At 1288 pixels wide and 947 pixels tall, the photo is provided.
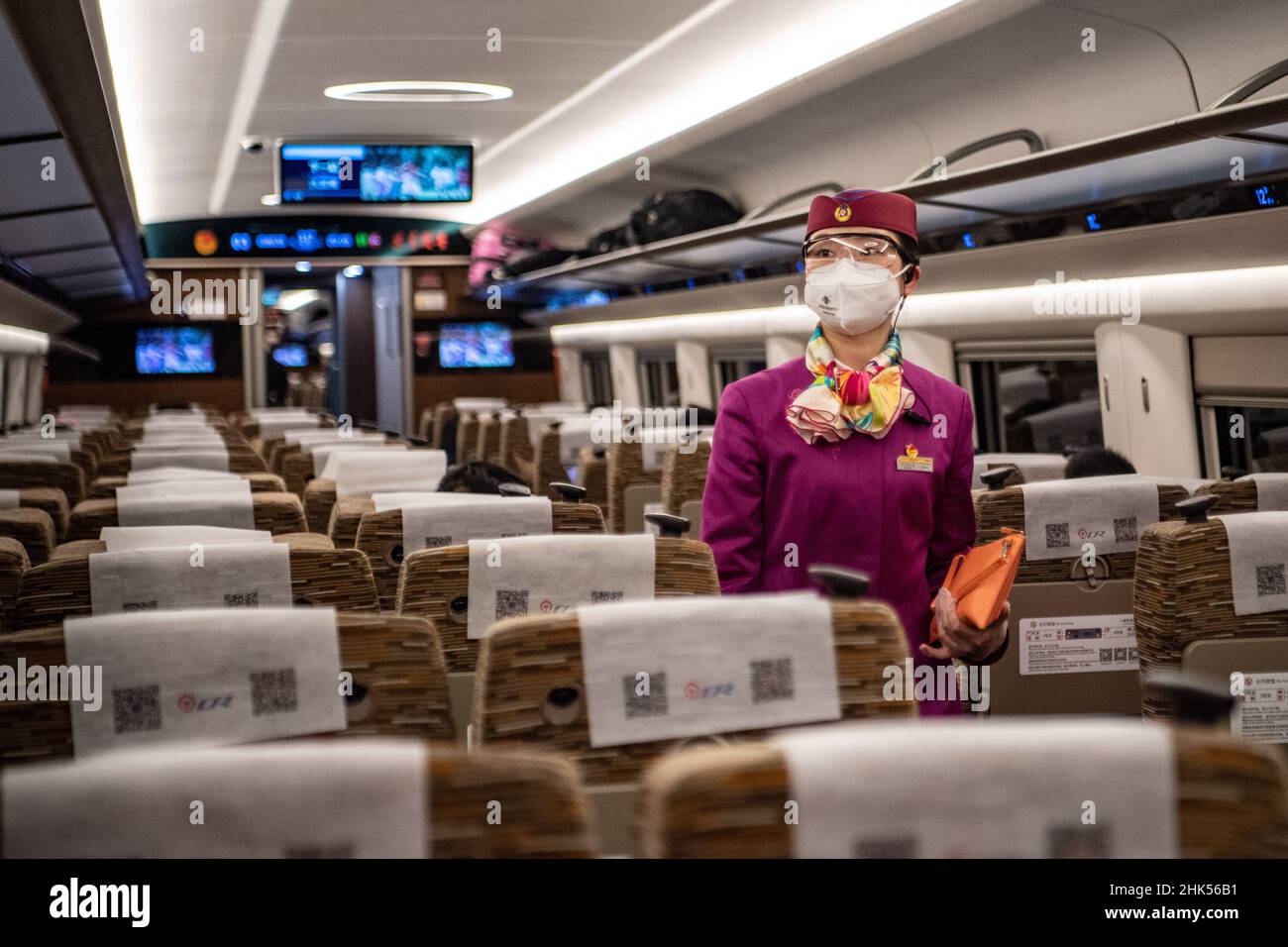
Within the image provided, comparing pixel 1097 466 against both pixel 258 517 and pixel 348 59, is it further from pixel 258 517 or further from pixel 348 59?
pixel 348 59

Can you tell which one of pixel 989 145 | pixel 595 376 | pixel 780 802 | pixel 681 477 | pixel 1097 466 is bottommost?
pixel 780 802

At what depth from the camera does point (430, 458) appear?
6.92 meters

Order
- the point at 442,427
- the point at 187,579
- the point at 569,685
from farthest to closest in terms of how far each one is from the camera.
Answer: the point at 442,427 → the point at 187,579 → the point at 569,685

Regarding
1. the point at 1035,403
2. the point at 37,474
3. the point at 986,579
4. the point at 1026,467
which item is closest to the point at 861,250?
the point at 986,579

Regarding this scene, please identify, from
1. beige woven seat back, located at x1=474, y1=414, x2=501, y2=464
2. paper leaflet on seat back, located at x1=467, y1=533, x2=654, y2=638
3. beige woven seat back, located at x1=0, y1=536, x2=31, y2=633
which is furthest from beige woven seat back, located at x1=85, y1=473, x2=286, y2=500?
beige woven seat back, located at x1=474, y1=414, x2=501, y2=464

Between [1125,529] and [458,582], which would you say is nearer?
[458,582]

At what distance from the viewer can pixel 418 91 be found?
35.0 feet

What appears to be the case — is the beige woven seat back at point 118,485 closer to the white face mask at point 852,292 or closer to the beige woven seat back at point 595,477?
the beige woven seat back at point 595,477

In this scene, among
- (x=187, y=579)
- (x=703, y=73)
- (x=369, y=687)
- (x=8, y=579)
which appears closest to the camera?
(x=369, y=687)

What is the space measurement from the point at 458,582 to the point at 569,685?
110 centimetres

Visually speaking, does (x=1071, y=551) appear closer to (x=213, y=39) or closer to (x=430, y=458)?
(x=430, y=458)

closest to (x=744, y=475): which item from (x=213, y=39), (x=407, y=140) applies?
(x=213, y=39)

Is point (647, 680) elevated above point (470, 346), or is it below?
below

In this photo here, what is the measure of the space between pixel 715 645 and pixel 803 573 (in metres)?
1.08
